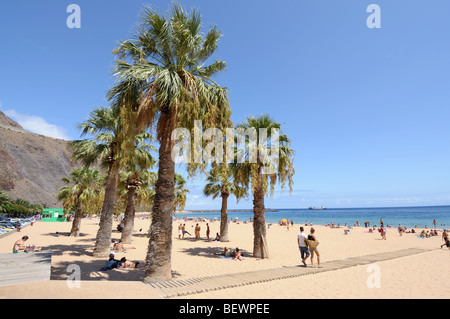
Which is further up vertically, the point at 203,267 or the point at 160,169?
the point at 160,169

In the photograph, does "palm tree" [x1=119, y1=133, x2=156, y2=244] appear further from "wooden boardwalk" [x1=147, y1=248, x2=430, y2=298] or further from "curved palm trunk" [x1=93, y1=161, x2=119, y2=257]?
"wooden boardwalk" [x1=147, y1=248, x2=430, y2=298]

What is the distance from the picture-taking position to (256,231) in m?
14.9

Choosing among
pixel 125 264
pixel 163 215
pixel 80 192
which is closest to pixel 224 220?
pixel 125 264

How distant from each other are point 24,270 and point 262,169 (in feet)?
37.6

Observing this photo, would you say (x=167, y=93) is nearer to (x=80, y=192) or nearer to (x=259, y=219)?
(x=259, y=219)

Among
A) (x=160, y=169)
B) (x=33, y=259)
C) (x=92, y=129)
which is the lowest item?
(x=33, y=259)

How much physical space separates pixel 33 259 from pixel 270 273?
8.64 meters

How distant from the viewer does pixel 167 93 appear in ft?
26.5

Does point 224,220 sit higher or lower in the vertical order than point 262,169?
lower

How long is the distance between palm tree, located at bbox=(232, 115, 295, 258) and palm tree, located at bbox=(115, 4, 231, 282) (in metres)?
5.37
